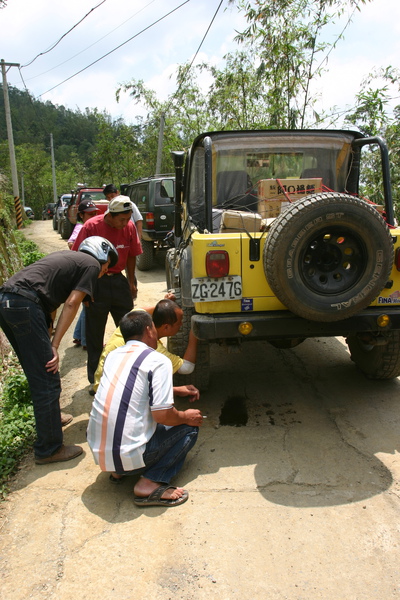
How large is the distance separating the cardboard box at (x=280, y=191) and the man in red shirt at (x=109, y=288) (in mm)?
1222

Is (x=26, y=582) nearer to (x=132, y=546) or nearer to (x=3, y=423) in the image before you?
(x=132, y=546)

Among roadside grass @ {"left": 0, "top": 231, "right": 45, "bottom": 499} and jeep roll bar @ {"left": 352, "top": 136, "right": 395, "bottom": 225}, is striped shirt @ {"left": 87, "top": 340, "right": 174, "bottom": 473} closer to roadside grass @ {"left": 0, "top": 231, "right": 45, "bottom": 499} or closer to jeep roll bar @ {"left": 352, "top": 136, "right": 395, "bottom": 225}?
roadside grass @ {"left": 0, "top": 231, "right": 45, "bottom": 499}

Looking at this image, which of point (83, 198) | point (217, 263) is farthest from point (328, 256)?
point (83, 198)

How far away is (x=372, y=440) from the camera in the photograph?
11.6 feet

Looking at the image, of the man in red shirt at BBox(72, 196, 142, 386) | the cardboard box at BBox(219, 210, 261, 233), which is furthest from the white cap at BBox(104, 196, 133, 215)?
the cardboard box at BBox(219, 210, 261, 233)

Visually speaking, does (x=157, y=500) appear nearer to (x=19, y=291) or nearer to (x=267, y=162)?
(x=19, y=291)

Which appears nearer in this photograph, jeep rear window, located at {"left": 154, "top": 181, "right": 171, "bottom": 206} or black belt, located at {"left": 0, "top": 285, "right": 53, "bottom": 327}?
black belt, located at {"left": 0, "top": 285, "right": 53, "bottom": 327}

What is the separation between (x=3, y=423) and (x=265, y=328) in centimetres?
216

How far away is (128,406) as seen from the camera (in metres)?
2.81

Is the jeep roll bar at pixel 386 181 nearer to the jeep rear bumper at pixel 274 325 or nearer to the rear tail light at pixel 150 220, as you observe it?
the jeep rear bumper at pixel 274 325

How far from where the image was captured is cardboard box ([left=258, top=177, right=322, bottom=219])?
4.20m

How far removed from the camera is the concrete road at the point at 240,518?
229 cm

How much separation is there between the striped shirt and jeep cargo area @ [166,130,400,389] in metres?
0.74

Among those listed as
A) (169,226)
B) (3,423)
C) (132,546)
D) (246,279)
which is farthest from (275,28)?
(132,546)
